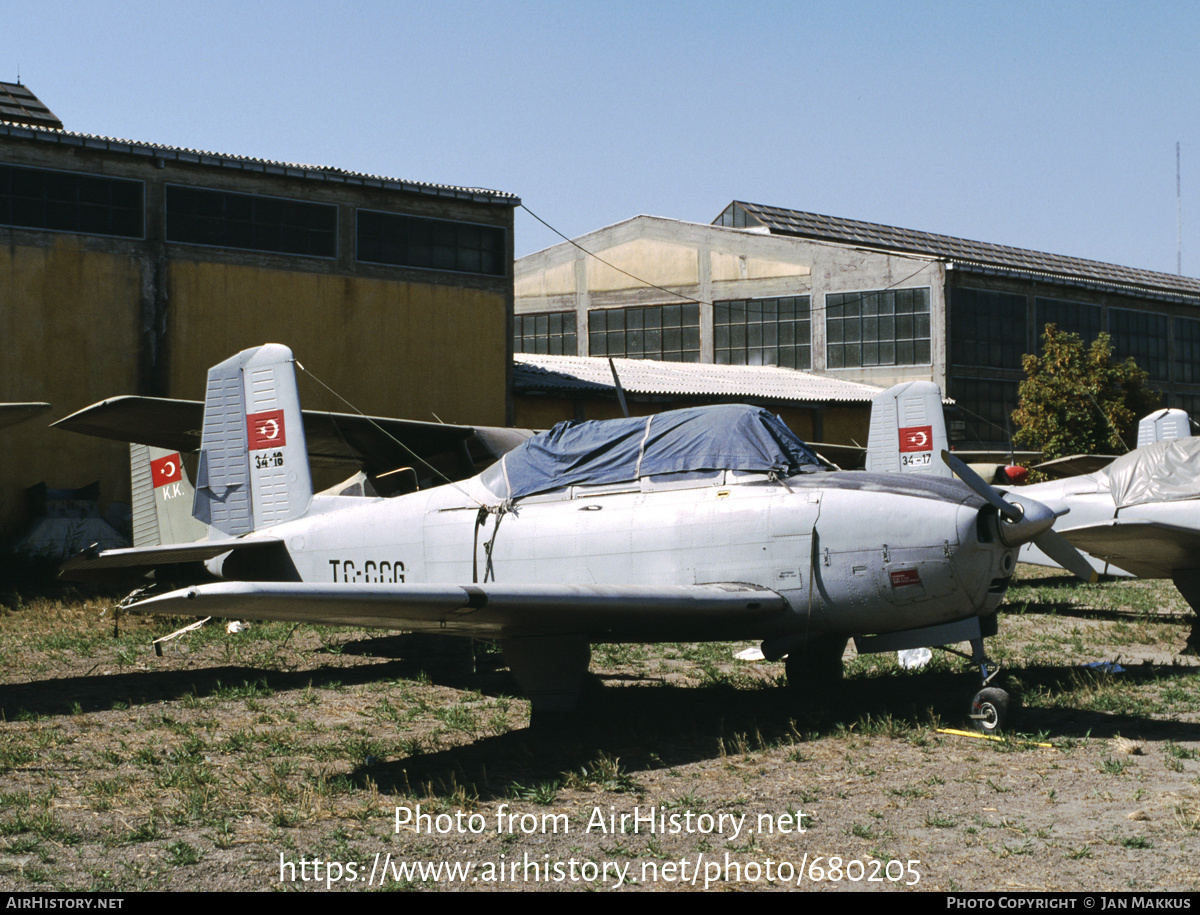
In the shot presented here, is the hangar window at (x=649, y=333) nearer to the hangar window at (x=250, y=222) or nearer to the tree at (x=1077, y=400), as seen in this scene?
the tree at (x=1077, y=400)

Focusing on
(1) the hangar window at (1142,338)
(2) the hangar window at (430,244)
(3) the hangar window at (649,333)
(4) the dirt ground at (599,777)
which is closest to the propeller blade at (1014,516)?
(4) the dirt ground at (599,777)

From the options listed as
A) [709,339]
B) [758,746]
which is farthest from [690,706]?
[709,339]

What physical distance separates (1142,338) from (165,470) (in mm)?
37720

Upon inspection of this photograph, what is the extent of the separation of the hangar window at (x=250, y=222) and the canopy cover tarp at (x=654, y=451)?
46.5ft

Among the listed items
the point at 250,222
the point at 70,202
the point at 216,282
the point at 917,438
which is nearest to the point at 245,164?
the point at 250,222

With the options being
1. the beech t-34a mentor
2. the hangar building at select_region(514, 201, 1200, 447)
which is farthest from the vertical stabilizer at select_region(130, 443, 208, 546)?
the hangar building at select_region(514, 201, 1200, 447)

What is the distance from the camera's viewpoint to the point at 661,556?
26.9 feet

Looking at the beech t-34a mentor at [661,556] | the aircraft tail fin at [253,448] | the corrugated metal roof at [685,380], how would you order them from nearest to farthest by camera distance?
1. the beech t-34a mentor at [661,556]
2. the aircraft tail fin at [253,448]
3. the corrugated metal roof at [685,380]

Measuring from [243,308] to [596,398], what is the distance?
29.3 feet

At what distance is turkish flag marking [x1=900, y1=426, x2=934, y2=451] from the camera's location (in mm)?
13969

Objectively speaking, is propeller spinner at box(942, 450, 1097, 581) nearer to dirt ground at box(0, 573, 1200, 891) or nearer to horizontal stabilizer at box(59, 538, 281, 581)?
dirt ground at box(0, 573, 1200, 891)

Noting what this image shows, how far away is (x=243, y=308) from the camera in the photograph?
21.2 m

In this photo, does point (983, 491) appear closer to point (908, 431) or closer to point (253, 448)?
point (908, 431)

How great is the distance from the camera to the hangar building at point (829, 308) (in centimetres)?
3509
